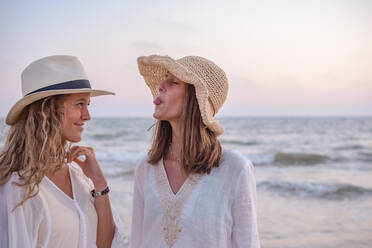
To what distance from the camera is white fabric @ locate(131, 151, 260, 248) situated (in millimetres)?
2295

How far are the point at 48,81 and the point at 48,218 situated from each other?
Result: 77cm

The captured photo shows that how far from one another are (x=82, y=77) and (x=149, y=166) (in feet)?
2.46

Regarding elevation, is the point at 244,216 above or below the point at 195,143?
below

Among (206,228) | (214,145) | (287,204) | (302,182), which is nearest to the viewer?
(206,228)

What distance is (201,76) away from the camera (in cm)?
246

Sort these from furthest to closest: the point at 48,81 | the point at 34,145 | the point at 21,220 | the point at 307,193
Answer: the point at 307,193 < the point at 48,81 < the point at 34,145 < the point at 21,220

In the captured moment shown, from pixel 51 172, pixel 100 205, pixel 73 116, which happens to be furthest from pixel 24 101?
pixel 100 205

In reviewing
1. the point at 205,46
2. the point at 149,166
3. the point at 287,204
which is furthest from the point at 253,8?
the point at 149,166

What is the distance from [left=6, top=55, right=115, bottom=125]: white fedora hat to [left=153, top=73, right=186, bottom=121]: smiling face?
0.45m

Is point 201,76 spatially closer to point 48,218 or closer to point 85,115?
point 85,115

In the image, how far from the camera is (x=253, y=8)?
9.82m

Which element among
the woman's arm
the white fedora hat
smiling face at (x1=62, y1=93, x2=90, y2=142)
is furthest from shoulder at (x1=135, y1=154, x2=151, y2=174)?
the white fedora hat

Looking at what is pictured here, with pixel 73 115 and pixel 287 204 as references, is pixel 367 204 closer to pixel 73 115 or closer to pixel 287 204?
pixel 287 204

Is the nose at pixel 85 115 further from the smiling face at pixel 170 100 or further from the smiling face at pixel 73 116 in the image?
the smiling face at pixel 170 100
